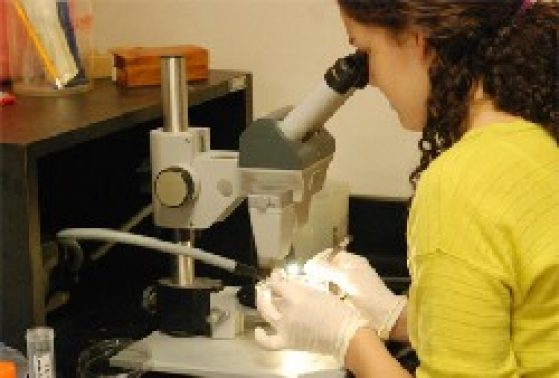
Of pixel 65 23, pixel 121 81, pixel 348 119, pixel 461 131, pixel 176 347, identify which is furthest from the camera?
pixel 348 119

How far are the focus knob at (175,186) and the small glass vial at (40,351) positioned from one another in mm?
278

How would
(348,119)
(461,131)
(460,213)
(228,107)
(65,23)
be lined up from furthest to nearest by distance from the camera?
(348,119), (228,107), (65,23), (461,131), (460,213)

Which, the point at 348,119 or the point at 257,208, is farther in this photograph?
the point at 348,119

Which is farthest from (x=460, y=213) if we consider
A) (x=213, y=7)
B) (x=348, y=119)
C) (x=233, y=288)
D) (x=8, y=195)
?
(x=213, y=7)

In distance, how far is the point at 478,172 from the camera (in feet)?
3.04

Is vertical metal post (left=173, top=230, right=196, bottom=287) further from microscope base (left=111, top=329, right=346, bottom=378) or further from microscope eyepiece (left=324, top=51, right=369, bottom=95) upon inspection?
microscope eyepiece (left=324, top=51, right=369, bottom=95)

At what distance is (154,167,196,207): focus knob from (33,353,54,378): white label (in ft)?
0.98

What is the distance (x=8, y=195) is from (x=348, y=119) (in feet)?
3.22

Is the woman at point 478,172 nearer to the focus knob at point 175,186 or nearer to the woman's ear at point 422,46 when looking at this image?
the woman's ear at point 422,46

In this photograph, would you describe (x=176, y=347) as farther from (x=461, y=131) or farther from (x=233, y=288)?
(x=461, y=131)

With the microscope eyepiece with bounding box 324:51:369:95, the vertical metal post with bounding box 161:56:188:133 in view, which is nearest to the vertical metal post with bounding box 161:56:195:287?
the vertical metal post with bounding box 161:56:188:133

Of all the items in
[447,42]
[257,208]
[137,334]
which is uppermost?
[447,42]

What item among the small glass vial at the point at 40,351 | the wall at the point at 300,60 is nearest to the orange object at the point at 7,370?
the small glass vial at the point at 40,351

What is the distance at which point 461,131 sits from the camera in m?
1.04
